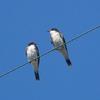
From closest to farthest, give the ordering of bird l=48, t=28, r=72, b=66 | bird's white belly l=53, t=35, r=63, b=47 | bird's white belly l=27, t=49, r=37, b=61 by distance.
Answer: bird l=48, t=28, r=72, b=66, bird's white belly l=53, t=35, r=63, b=47, bird's white belly l=27, t=49, r=37, b=61

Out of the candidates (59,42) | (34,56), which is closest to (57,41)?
(59,42)

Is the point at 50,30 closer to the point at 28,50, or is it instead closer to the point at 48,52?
the point at 28,50

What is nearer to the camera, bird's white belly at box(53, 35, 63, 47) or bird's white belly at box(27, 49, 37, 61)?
bird's white belly at box(53, 35, 63, 47)

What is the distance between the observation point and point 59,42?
70.9 ft

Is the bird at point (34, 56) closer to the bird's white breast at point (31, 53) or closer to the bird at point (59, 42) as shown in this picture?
the bird's white breast at point (31, 53)

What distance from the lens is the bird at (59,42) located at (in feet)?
69.5

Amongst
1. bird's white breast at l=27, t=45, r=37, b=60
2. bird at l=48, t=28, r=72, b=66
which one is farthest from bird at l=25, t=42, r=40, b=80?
bird at l=48, t=28, r=72, b=66

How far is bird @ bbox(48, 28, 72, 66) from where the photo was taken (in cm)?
2117

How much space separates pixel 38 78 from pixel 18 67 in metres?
6.33

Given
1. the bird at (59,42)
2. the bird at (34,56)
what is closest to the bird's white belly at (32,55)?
the bird at (34,56)

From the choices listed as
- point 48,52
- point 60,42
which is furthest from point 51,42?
point 48,52

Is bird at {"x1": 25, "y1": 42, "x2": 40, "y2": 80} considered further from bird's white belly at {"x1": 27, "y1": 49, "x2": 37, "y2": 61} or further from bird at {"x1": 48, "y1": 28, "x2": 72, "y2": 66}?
bird at {"x1": 48, "y1": 28, "x2": 72, "y2": 66}

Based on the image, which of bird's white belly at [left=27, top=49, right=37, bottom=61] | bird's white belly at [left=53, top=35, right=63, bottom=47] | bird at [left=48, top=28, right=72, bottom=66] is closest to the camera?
bird at [left=48, top=28, right=72, bottom=66]

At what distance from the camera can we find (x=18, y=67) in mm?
15055
